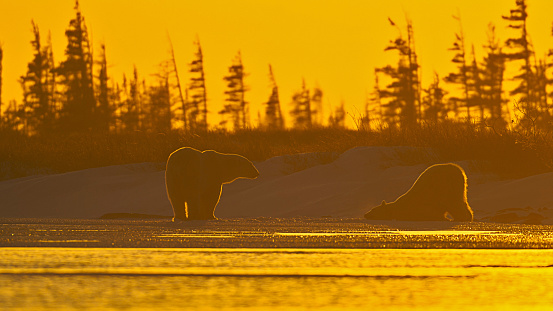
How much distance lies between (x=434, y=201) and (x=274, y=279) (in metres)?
9.98

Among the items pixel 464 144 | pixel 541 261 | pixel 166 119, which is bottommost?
pixel 541 261

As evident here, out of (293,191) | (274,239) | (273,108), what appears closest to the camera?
(274,239)

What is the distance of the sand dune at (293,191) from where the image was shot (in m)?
16.8

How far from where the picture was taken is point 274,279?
16.2ft

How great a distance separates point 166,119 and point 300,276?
278 feet

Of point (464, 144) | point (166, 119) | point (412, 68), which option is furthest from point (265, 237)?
point (166, 119)

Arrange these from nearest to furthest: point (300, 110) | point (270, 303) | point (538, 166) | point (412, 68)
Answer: point (270, 303)
point (538, 166)
point (412, 68)
point (300, 110)

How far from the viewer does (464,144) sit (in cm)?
2300

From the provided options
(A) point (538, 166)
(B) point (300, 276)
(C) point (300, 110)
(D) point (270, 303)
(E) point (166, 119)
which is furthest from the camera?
(C) point (300, 110)

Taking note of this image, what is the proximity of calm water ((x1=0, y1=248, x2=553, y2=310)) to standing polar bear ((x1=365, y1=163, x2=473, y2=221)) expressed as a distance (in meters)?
7.45

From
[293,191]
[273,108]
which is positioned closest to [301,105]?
[273,108]

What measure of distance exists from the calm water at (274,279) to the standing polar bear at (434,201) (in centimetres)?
745

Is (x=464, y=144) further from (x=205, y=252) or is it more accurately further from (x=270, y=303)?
(x=270, y=303)

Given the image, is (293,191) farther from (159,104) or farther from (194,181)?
(159,104)
